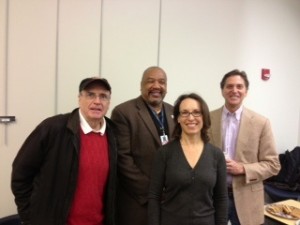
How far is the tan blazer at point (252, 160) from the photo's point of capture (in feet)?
6.89

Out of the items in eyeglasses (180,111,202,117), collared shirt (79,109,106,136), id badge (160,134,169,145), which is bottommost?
id badge (160,134,169,145)

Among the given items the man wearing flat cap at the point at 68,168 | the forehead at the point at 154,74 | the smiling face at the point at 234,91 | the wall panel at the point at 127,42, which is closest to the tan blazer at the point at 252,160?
the smiling face at the point at 234,91

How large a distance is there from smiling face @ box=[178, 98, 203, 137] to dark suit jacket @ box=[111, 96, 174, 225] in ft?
0.98

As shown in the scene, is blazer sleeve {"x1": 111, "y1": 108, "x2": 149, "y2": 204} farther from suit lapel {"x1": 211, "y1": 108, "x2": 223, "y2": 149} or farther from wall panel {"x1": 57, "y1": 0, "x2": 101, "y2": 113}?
wall panel {"x1": 57, "y1": 0, "x2": 101, "y2": 113}

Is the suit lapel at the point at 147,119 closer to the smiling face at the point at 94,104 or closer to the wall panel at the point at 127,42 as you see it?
the smiling face at the point at 94,104

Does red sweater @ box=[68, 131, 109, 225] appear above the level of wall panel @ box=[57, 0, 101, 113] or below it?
below

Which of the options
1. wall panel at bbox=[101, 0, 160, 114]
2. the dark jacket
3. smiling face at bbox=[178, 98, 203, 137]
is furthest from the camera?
wall panel at bbox=[101, 0, 160, 114]

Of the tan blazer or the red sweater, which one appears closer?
the red sweater

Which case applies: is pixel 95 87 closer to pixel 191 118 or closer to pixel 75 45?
pixel 191 118

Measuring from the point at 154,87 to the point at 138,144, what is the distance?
0.42 metres

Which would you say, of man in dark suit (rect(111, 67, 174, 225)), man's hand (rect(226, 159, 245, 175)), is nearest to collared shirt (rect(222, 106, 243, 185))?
man's hand (rect(226, 159, 245, 175))

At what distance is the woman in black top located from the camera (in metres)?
1.59

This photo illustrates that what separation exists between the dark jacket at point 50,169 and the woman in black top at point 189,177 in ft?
1.58

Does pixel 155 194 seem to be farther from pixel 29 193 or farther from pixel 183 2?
pixel 183 2
